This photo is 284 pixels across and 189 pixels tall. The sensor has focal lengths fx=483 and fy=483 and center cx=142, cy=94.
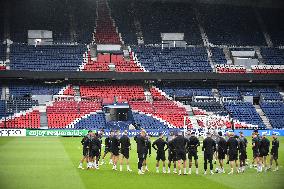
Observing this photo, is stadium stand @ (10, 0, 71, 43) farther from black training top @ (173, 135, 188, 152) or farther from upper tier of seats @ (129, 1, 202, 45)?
black training top @ (173, 135, 188, 152)

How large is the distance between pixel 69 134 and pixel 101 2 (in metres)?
26.0

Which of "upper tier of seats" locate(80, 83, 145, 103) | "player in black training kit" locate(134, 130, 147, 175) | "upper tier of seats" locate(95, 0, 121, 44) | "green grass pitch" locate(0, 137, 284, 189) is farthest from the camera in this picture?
"upper tier of seats" locate(95, 0, 121, 44)

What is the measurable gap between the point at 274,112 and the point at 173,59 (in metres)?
Result: 15.1

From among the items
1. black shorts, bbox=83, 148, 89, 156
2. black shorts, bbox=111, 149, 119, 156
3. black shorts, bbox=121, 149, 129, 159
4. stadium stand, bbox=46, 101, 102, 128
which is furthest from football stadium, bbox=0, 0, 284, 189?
black shorts, bbox=121, 149, 129, 159

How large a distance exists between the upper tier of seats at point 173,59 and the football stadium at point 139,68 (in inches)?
5.4

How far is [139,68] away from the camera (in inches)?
2499

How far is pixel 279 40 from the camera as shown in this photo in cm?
7106

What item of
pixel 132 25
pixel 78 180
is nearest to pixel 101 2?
pixel 132 25

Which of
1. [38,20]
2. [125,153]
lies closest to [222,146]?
[125,153]

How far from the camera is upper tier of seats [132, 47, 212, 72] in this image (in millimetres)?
64125

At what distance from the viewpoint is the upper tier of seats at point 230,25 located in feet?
230

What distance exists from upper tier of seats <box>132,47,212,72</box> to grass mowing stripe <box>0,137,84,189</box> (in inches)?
1106

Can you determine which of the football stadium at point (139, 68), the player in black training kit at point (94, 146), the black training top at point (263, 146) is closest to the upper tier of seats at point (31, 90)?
the football stadium at point (139, 68)

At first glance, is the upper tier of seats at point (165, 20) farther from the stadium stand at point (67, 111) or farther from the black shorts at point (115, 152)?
the black shorts at point (115, 152)
